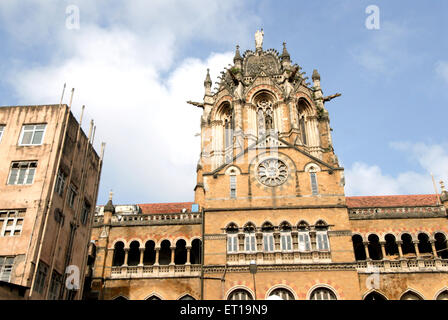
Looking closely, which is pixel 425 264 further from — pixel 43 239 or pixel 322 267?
pixel 43 239

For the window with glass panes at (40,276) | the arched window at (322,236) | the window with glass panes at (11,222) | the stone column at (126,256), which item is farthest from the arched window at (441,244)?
the window with glass panes at (11,222)

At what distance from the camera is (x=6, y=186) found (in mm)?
21219

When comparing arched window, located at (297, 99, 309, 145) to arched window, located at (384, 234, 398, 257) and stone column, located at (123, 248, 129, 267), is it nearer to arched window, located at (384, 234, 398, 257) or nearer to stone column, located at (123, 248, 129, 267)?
arched window, located at (384, 234, 398, 257)

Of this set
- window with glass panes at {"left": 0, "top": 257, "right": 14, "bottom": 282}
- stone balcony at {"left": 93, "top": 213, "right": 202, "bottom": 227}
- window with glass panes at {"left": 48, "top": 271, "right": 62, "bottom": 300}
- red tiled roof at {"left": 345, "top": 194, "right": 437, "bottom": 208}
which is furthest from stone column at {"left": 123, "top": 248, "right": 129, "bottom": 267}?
red tiled roof at {"left": 345, "top": 194, "right": 437, "bottom": 208}

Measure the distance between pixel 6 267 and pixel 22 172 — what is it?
4663mm

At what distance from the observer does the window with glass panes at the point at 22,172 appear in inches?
841

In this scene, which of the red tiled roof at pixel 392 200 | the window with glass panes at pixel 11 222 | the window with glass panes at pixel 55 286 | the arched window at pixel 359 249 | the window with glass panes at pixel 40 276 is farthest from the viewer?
the red tiled roof at pixel 392 200

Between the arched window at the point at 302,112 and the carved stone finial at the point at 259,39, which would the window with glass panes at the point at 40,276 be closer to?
the arched window at the point at 302,112

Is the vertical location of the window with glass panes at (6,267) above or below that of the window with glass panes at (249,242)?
below

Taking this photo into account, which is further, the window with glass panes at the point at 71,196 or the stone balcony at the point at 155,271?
the stone balcony at the point at 155,271

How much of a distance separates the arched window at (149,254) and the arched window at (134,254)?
20.5 inches

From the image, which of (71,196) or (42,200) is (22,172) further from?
(71,196)

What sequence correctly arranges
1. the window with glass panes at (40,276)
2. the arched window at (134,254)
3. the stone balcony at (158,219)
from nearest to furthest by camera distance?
1. the window with glass panes at (40,276)
2. the stone balcony at (158,219)
3. the arched window at (134,254)

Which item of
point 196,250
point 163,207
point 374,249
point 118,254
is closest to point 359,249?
point 374,249
